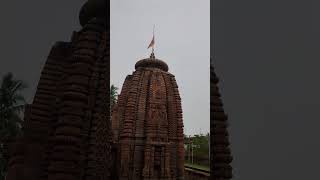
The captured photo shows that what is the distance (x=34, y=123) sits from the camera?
3.22 metres

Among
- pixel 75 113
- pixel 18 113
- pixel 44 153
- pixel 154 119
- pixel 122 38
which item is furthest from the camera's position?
pixel 18 113

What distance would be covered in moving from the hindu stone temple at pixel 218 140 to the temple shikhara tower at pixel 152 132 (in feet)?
2.31

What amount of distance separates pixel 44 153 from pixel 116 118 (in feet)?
3.38

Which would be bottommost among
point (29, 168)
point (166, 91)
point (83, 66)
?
point (29, 168)

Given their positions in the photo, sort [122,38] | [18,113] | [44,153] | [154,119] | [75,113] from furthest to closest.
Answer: [18,113] < [44,153] < [75,113] < [154,119] < [122,38]

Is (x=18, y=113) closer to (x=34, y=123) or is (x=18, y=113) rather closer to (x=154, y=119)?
(x=34, y=123)

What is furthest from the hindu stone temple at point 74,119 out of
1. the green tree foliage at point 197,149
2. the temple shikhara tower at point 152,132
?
the green tree foliage at point 197,149

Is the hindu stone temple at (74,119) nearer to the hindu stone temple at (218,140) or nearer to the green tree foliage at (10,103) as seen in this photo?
the hindu stone temple at (218,140)

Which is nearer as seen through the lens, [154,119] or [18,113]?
[154,119]

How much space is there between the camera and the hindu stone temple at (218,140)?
2.96 meters

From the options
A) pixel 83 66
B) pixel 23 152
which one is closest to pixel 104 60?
pixel 83 66

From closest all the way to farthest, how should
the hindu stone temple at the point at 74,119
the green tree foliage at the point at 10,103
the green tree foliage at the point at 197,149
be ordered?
the green tree foliage at the point at 197,149, the hindu stone temple at the point at 74,119, the green tree foliage at the point at 10,103

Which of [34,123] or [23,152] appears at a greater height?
[34,123]

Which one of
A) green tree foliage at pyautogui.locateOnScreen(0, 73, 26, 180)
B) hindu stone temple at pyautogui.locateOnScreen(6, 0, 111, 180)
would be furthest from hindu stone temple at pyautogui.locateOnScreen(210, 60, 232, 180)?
green tree foliage at pyautogui.locateOnScreen(0, 73, 26, 180)
